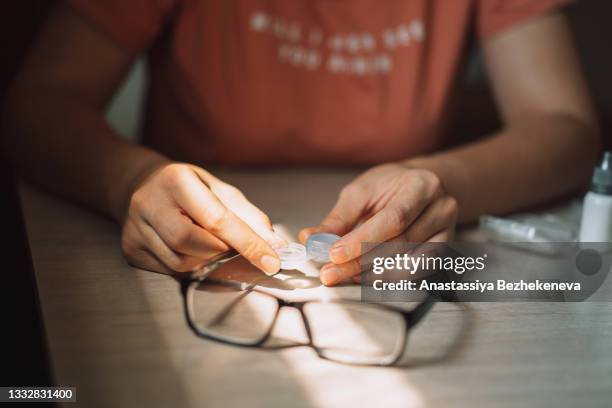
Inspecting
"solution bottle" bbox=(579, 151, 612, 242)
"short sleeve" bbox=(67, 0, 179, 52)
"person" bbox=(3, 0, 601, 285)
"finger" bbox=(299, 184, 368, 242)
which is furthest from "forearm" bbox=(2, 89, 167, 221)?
"solution bottle" bbox=(579, 151, 612, 242)

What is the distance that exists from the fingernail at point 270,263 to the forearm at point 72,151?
0.68ft

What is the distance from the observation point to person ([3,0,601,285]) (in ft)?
2.85

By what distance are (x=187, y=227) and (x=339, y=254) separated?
15 centimetres

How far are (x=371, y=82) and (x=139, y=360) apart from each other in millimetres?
658

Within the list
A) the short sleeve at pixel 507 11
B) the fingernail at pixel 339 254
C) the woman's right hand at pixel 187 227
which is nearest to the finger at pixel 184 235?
the woman's right hand at pixel 187 227

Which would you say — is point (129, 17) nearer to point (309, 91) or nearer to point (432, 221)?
point (309, 91)

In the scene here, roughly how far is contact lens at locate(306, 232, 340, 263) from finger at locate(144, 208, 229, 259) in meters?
0.09

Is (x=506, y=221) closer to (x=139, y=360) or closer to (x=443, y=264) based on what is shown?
(x=443, y=264)

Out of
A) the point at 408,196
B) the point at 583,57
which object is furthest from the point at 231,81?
the point at 583,57


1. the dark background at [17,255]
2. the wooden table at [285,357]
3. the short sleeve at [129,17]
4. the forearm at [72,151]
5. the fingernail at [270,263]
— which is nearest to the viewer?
the wooden table at [285,357]

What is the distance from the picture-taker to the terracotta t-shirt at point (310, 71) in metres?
1.00

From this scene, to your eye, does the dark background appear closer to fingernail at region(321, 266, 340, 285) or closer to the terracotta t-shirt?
the terracotta t-shirt

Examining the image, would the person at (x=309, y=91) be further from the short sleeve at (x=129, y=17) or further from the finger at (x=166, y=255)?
the finger at (x=166, y=255)

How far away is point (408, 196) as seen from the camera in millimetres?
689
